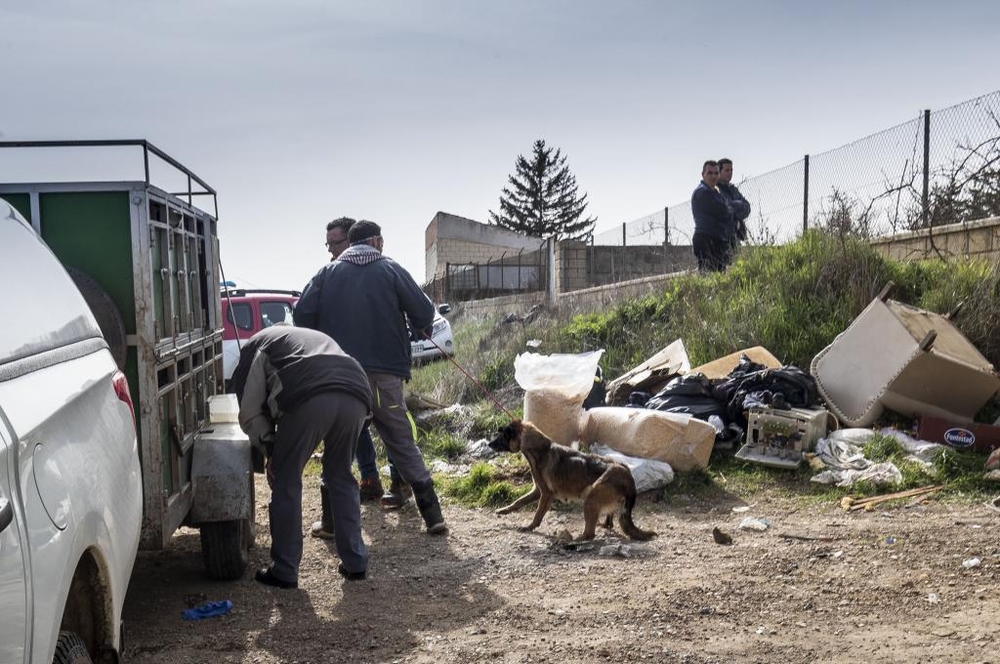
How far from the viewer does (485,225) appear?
35031 millimetres

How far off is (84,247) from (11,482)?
98.8 inches

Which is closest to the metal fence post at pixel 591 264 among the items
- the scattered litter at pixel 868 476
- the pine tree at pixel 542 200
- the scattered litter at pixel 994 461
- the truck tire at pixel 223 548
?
the scattered litter at pixel 868 476

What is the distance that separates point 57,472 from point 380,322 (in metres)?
4.11

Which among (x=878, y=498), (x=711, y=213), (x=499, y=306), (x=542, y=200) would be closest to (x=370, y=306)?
(x=878, y=498)

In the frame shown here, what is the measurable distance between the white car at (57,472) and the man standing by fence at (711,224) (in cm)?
954

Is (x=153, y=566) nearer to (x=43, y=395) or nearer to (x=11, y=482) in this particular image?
(x=43, y=395)

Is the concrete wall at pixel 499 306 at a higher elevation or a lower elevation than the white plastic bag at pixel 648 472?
higher

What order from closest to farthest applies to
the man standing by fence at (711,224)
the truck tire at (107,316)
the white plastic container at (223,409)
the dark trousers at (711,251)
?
the truck tire at (107,316)
the white plastic container at (223,409)
the man standing by fence at (711,224)
the dark trousers at (711,251)

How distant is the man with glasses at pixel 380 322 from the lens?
6133 mm

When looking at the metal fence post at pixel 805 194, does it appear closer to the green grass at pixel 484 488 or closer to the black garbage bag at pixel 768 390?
the black garbage bag at pixel 768 390

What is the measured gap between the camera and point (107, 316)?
4020 millimetres

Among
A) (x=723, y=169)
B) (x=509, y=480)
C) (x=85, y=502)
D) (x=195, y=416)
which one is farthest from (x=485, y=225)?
(x=85, y=502)

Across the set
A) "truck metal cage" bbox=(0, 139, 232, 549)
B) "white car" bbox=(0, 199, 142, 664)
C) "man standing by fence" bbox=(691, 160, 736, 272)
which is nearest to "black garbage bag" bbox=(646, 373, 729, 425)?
"man standing by fence" bbox=(691, 160, 736, 272)

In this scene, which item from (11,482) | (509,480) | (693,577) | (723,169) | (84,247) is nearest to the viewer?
(11,482)
